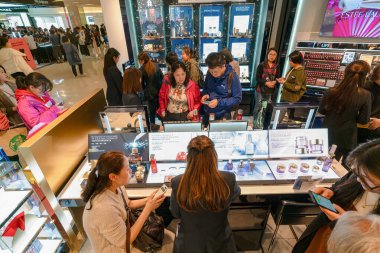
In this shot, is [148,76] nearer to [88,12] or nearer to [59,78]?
[59,78]

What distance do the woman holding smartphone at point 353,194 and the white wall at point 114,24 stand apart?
465 cm

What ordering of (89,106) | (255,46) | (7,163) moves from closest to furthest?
(7,163) < (89,106) < (255,46)

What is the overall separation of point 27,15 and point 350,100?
17.2 metres

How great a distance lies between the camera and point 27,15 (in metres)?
13.1

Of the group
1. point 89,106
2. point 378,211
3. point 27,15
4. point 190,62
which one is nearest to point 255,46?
point 190,62

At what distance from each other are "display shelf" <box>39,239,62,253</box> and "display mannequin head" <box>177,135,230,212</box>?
1546 millimetres

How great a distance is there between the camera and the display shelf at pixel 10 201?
4.68 ft

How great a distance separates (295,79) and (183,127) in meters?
2.55

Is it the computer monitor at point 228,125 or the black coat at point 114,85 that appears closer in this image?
the computer monitor at point 228,125

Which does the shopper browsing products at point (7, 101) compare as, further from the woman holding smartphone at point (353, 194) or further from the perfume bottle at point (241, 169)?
the woman holding smartphone at point (353, 194)

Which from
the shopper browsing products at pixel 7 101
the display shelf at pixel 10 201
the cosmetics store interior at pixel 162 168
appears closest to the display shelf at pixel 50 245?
the cosmetics store interior at pixel 162 168

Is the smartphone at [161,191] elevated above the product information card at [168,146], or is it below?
below

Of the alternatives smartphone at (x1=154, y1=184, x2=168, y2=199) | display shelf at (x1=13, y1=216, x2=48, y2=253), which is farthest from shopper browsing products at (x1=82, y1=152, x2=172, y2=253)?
display shelf at (x1=13, y1=216, x2=48, y2=253)

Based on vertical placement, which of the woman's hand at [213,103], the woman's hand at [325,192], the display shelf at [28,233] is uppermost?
the woman's hand at [213,103]
